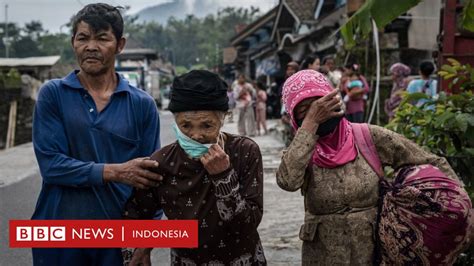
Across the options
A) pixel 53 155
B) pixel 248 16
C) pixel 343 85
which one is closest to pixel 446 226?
pixel 53 155

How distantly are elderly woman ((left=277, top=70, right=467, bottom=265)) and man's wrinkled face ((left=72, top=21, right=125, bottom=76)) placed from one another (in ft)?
2.47

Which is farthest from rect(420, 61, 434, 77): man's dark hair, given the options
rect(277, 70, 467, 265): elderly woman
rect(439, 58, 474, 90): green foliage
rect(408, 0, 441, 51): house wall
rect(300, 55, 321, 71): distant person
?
rect(277, 70, 467, 265): elderly woman

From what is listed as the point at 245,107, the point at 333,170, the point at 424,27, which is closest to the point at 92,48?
the point at 333,170

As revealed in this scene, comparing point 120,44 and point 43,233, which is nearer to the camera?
point 43,233

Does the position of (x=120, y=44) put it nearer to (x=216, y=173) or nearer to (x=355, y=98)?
(x=216, y=173)

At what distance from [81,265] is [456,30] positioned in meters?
4.25

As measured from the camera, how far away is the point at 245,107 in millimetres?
15508

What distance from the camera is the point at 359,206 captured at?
2.41m

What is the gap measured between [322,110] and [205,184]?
551 millimetres

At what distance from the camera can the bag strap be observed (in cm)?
244

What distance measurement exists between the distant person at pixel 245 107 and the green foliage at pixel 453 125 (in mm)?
11794

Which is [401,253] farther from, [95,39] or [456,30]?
[456,30]

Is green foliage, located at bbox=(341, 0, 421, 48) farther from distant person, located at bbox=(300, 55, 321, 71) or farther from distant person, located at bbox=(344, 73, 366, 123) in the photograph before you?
distant person, located at bbox=(344, 73, 366, 123)

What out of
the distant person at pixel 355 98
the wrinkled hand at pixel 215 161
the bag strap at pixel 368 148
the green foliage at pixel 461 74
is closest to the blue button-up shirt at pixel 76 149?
the wrinkled hand at pixel 215 161
